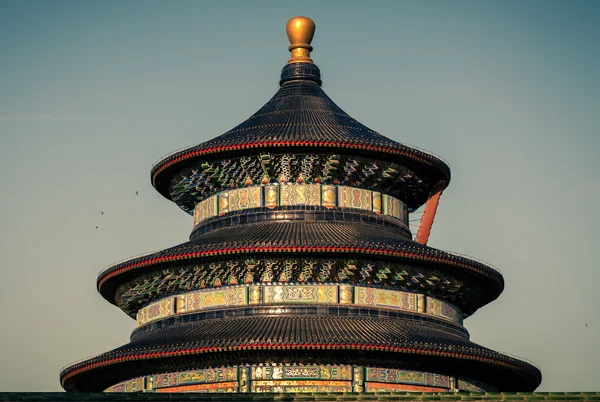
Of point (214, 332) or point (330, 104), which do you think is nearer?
point (214, 332)

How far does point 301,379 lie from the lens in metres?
46.9

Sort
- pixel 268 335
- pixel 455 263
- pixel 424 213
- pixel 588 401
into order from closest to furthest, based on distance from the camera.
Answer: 1. pixel 588 401
2. pixel 268 335
3. pixel 455 263
4. pixel 424 213

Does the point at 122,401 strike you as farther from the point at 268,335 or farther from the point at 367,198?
the point at 367,198

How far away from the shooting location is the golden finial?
5888 cm

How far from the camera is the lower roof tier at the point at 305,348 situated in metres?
46.4

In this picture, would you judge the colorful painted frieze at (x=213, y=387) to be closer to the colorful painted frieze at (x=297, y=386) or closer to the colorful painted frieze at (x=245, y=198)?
the colorful painted frieze at (x=297, y=386)

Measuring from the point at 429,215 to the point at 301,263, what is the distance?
→ 874cm

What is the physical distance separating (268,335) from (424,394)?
8934 millimetres

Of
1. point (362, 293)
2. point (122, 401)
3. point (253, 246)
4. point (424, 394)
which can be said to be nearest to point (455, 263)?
point (362, 293)

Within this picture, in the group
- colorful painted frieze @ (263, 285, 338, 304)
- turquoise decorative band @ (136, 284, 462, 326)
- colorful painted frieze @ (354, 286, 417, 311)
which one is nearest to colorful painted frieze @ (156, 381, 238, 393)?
turquoise decorative band @ (136, 284, 462, 326)

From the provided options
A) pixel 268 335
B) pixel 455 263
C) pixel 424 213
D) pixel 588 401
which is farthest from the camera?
pixel 424 213

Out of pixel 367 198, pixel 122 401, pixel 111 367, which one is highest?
pixel 367 198

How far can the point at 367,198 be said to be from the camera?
176 ft

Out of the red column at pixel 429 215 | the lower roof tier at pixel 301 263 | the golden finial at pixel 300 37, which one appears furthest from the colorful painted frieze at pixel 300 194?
the golden finial at pixel 300 37
